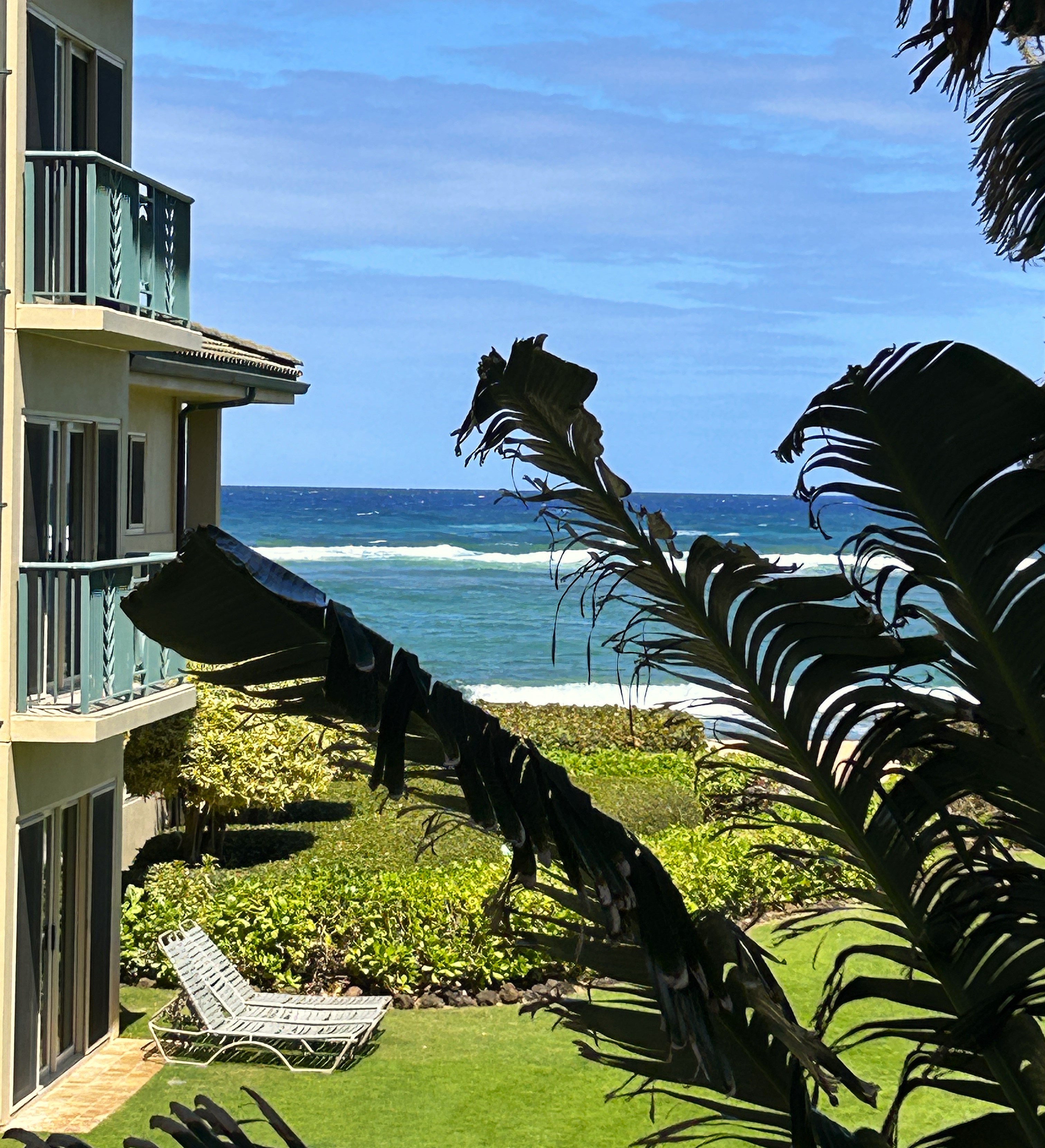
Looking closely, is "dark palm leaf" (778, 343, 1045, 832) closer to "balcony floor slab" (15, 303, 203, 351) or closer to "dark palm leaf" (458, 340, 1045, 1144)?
"dark palm leaf" (458, 340, 1045, 1144)

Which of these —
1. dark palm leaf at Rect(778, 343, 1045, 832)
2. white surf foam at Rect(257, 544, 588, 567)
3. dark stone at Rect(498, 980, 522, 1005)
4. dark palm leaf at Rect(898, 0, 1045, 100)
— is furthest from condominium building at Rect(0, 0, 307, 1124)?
white surf foam at Rect(257, 544, 588, 567)

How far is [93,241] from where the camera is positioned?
10.0 m

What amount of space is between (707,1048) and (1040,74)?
3542mm

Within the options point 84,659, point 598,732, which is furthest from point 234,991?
point 598,732

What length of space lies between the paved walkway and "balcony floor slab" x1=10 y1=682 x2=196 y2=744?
2.51 metres

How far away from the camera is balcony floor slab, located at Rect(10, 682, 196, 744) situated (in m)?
9.58

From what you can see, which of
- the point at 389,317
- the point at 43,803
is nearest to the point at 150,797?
the point at 43,803

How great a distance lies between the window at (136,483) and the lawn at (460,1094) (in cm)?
496

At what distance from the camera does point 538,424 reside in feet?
11.3

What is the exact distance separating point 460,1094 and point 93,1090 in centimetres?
270

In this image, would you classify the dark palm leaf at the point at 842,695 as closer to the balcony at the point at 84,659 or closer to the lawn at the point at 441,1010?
the lawn at the point at 441,1010

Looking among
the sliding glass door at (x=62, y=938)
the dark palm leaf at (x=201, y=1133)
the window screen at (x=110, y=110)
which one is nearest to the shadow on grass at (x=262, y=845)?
the sliding glass door at (x=62, y=938)

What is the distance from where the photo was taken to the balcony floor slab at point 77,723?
9578mm

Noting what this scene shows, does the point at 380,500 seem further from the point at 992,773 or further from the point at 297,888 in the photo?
the point at 992,773
